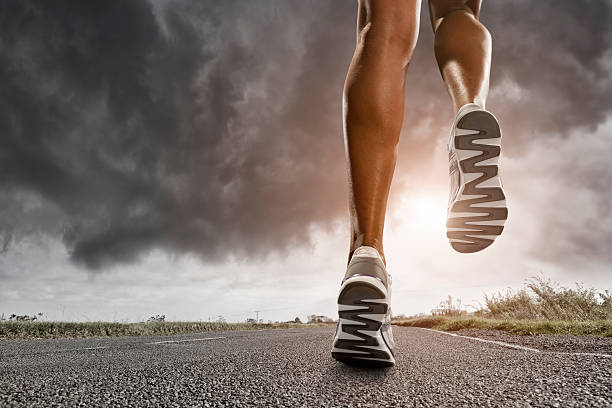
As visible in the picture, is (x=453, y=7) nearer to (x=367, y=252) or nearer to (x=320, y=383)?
(x=367, y=252)

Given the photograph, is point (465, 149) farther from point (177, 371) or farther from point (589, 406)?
point (177, 371)

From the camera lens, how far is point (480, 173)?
1.73 m

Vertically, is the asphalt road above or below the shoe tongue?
below

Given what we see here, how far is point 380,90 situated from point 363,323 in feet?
3.07

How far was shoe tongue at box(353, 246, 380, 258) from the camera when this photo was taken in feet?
5.14

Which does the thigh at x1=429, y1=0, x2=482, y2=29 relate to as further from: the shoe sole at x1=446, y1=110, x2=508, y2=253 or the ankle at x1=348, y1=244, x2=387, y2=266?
the ankle at x1=348, y1=244, x2=387, y2=266

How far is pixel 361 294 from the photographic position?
57.4 inches

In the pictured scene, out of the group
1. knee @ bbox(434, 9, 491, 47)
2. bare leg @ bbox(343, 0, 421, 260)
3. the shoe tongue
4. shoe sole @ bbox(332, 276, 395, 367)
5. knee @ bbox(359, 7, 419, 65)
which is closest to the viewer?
shoe sole @ bbox(332, 276, 395, 367)

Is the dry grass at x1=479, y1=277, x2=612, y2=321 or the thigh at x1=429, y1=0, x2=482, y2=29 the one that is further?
the dry grass at x1=479, y1=277, x2=612, y2=321

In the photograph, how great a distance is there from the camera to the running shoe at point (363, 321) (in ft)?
4.70

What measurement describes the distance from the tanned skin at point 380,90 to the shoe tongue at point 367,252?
0.21ft

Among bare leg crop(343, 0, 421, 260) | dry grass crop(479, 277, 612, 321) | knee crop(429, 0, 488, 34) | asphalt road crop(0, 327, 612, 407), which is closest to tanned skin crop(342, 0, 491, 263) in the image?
bare leg crop(343, 0, 421, 260)

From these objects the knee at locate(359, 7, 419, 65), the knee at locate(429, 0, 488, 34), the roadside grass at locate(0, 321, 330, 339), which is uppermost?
the knee at locate(429, 0, 488, 34)

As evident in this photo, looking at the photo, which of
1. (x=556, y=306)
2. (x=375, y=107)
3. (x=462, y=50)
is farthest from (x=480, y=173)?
(x=556, y=306)
